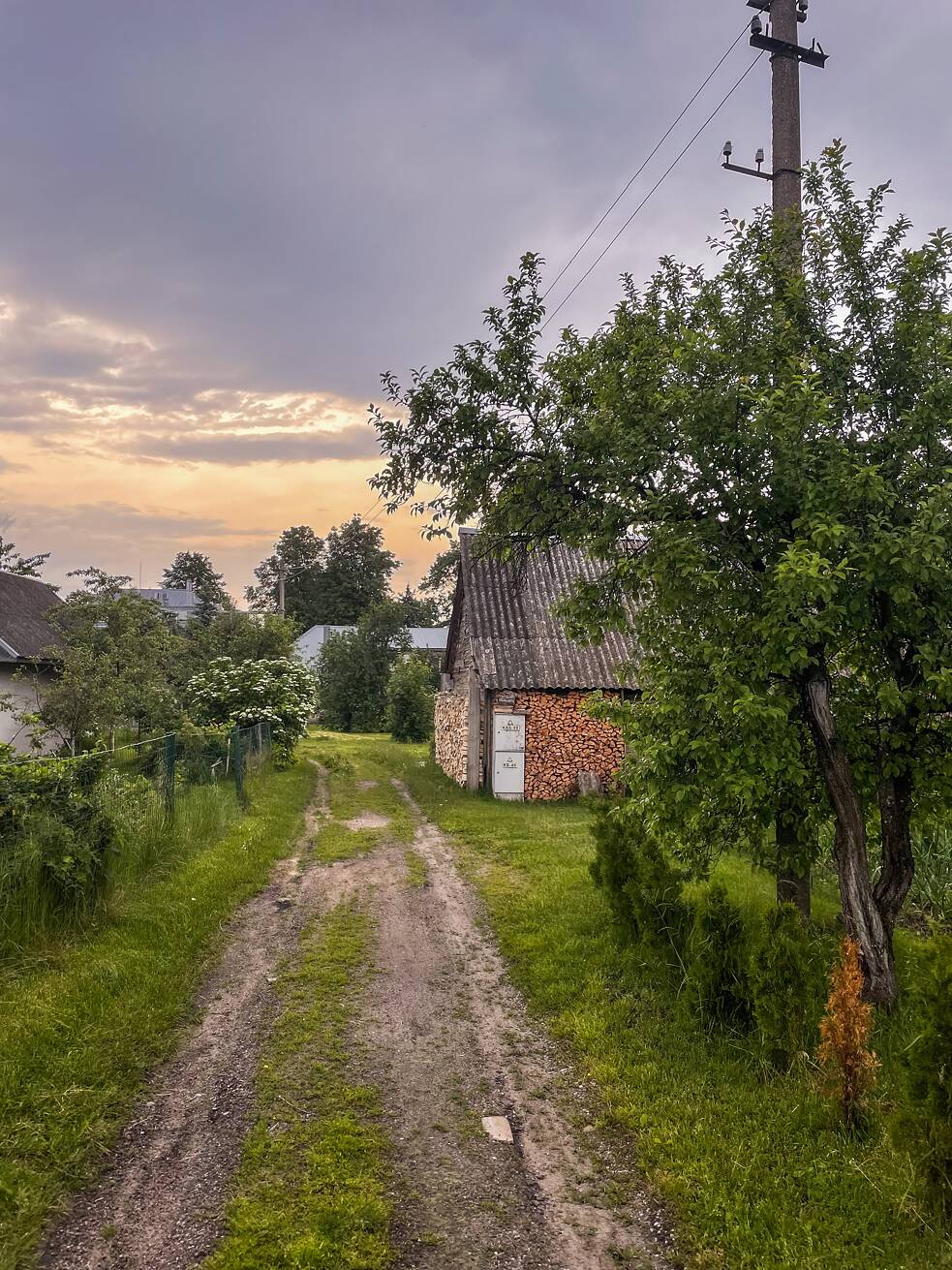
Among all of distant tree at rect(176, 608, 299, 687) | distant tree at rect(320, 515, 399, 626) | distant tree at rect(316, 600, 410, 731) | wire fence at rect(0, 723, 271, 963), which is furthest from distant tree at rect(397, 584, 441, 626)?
wire fence at rect(0, 723, 271, 963)

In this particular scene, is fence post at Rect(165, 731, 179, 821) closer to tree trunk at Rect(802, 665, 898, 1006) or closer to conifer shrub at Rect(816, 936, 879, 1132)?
tree trunk at Rect(802, 665, 898, 1006)

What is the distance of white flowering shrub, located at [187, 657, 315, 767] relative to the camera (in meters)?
19.8

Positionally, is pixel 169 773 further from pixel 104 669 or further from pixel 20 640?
pixel 20 640

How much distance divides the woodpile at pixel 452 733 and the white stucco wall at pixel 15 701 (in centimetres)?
959

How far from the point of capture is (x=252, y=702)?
2064 centimetres

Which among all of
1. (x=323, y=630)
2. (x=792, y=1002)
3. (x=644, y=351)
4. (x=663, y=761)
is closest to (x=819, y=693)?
(x=663, y=761)

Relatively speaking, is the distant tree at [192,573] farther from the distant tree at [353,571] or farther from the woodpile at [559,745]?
the woodpile at [559,745]

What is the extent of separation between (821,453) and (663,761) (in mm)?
2544

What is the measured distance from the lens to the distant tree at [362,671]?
134ft

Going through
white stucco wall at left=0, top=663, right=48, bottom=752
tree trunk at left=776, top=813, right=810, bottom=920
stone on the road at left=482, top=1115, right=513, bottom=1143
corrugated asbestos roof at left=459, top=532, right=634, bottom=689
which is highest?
corrugated asbestos roof at left=459, top=532, right=634, bottom=689

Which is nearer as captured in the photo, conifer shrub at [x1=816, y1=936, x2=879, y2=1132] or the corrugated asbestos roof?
conifer shrub at [x1=816, y1=936, x2=879, y2=1132]

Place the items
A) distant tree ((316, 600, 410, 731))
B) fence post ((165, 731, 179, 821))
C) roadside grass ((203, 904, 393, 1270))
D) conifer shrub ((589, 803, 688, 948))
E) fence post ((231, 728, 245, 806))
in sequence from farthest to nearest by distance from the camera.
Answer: distant tree ((316, 600, 410, 731)), fence post ((231, 728, 245, 806)), fence post ((165, 731, 179, 821)), conifer shrub ((589, 803, 688, 948)), roadside grass ((203, 904, 393, 1270))

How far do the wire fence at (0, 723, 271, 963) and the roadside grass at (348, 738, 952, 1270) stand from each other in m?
4.06

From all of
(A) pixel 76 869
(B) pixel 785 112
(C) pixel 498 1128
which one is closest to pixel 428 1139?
(C) pixel 498 1128
